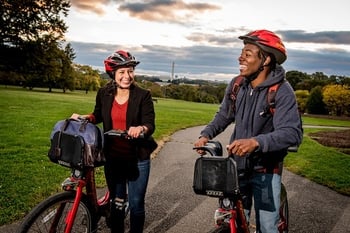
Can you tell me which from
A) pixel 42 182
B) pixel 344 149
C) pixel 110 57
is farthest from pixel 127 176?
pixel 344 149

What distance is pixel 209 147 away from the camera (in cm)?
277

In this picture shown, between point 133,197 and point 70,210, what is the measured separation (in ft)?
2.64

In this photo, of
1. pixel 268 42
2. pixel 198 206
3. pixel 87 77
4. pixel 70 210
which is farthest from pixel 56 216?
pixel 87 77

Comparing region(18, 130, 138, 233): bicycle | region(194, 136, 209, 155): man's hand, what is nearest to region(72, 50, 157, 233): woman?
region(18, 130, 138, 233): bicycle

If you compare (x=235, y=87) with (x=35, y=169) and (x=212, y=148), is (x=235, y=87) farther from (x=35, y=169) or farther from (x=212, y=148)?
(x=35, y=169)

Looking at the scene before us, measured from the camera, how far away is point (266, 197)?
10.3 ft

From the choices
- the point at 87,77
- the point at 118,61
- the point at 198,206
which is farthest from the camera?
the point at 87,77

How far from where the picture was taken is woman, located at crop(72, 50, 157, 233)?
3.90 metres

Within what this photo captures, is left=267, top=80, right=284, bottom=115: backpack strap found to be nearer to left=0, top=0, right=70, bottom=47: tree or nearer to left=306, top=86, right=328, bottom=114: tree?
left=0, top=0, right=70, bottom=47: tree

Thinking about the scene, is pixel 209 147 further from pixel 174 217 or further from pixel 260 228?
pixel 174 217

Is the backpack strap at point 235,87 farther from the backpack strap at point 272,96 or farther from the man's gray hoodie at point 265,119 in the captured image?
the backpack strap at point 272,96

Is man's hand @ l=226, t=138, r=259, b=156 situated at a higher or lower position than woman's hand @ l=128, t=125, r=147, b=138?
higher

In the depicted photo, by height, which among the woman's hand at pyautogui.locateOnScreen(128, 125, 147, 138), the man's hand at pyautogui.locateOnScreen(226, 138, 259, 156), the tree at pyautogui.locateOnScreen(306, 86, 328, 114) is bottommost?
the tree at pyautogui.locateOnScreen(306, 86, 328, 114)

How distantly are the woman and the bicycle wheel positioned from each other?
462mm
